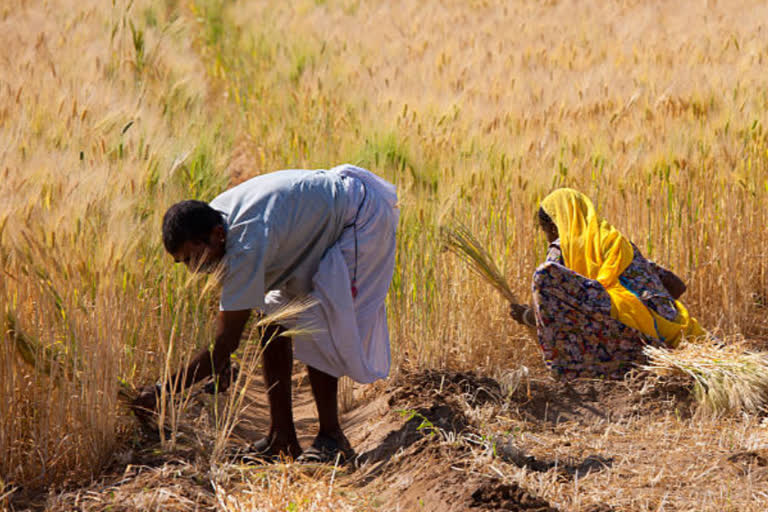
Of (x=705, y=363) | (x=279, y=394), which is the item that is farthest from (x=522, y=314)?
(x=279, y=394)

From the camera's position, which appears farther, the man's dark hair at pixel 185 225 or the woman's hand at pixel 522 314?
the woman's hand at pixel 522 314

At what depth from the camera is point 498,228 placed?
391 cm

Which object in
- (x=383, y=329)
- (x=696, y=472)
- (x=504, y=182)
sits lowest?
(x=696, y=472)

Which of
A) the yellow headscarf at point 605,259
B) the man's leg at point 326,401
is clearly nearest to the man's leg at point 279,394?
the man's leg at point 326,401

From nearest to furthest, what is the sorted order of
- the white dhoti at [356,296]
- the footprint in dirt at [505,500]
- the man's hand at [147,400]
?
1. the footprint in dirt at [505,500]
2. the man's hand at [147,400]
3. the white dhoti at [356,296]

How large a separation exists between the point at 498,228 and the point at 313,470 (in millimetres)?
1567

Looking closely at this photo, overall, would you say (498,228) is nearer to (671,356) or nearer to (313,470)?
(671,356)

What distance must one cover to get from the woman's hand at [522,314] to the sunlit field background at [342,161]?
0.13 metres

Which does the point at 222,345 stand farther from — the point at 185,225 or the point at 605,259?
the point at 605,259

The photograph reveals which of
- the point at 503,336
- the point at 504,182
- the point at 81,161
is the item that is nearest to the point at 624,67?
the point at 504,182

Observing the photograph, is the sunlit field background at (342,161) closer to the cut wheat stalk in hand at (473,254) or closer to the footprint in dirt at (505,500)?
the cut wheat stalk in hand at (473,254)

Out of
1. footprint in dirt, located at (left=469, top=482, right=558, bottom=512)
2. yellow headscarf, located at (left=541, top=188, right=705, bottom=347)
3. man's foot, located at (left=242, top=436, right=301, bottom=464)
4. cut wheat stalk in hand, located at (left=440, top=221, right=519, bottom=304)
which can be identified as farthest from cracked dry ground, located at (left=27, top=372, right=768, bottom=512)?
cut wheat stalk in hand, located at (left=440, top=221, right=519, bottom=304)

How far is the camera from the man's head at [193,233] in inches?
97.7

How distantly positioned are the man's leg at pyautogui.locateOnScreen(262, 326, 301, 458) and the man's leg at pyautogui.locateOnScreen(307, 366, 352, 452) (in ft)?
0.38
